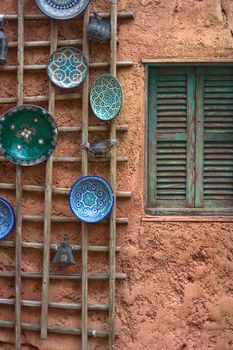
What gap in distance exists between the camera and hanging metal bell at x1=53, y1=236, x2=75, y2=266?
3094 millimetres

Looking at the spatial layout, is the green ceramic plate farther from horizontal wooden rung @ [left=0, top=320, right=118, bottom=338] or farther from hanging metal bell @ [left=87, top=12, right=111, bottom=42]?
horizontal wooden rung @ [left=0, top=320, right=118, bottom=338]

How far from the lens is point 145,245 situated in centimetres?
320

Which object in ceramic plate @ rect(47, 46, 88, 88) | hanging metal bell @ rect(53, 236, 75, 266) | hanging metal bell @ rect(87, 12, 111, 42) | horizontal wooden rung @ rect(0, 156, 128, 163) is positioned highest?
hanging metal bell @ rect(87, 12, 111, 42)

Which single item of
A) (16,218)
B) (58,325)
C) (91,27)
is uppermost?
(91,27)

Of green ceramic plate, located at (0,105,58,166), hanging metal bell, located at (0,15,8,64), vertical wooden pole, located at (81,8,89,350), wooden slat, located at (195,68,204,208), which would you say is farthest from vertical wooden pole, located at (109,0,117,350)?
hanging metal bell, located at (0,15,8,64)

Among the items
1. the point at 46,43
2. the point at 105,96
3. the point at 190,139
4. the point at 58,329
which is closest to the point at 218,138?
the point at 190,139

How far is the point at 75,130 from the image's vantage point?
320 cm

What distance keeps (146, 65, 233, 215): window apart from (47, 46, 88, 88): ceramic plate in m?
0.44

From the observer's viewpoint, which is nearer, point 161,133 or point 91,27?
point 91,27

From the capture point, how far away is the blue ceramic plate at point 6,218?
126 inches

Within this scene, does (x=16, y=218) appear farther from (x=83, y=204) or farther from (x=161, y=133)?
(x=161, y=133)

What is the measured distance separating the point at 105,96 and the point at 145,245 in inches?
36.9

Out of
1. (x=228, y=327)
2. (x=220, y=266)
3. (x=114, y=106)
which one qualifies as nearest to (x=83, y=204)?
(x=114, y=106)

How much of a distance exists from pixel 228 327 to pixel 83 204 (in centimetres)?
114
